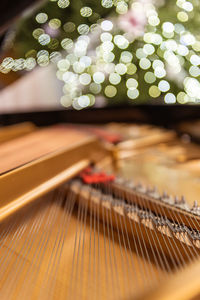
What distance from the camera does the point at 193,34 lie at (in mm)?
1945

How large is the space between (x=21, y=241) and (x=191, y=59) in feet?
5.99

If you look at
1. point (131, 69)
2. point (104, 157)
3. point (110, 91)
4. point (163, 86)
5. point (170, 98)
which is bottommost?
point (104, 157)

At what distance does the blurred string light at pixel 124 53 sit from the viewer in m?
1.80

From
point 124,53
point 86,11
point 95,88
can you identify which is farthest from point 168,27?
point 95,88

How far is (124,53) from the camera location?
240 centimetres

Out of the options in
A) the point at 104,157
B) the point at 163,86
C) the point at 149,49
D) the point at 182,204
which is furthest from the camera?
Answer: the point at 163,86

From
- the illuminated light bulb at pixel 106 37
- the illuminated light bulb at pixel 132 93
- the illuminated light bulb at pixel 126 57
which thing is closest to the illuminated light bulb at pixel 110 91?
the illuminated light bulb at pixel 132 93

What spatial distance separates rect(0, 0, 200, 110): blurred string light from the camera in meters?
1.80

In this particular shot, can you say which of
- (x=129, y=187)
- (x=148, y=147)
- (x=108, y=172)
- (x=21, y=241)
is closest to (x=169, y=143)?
(x=148, y=147)

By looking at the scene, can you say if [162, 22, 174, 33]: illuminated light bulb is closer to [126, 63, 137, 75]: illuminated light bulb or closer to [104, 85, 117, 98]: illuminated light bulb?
[126, 63, 137, 75]: illuminated light bulb

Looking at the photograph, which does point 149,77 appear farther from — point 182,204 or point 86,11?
point 182,204

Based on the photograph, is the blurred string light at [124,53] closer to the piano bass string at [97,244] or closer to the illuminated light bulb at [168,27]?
the illuminated light bulb at [168,27]

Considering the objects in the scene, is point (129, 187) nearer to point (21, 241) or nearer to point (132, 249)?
point (132, 249)

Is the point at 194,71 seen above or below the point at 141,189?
above
